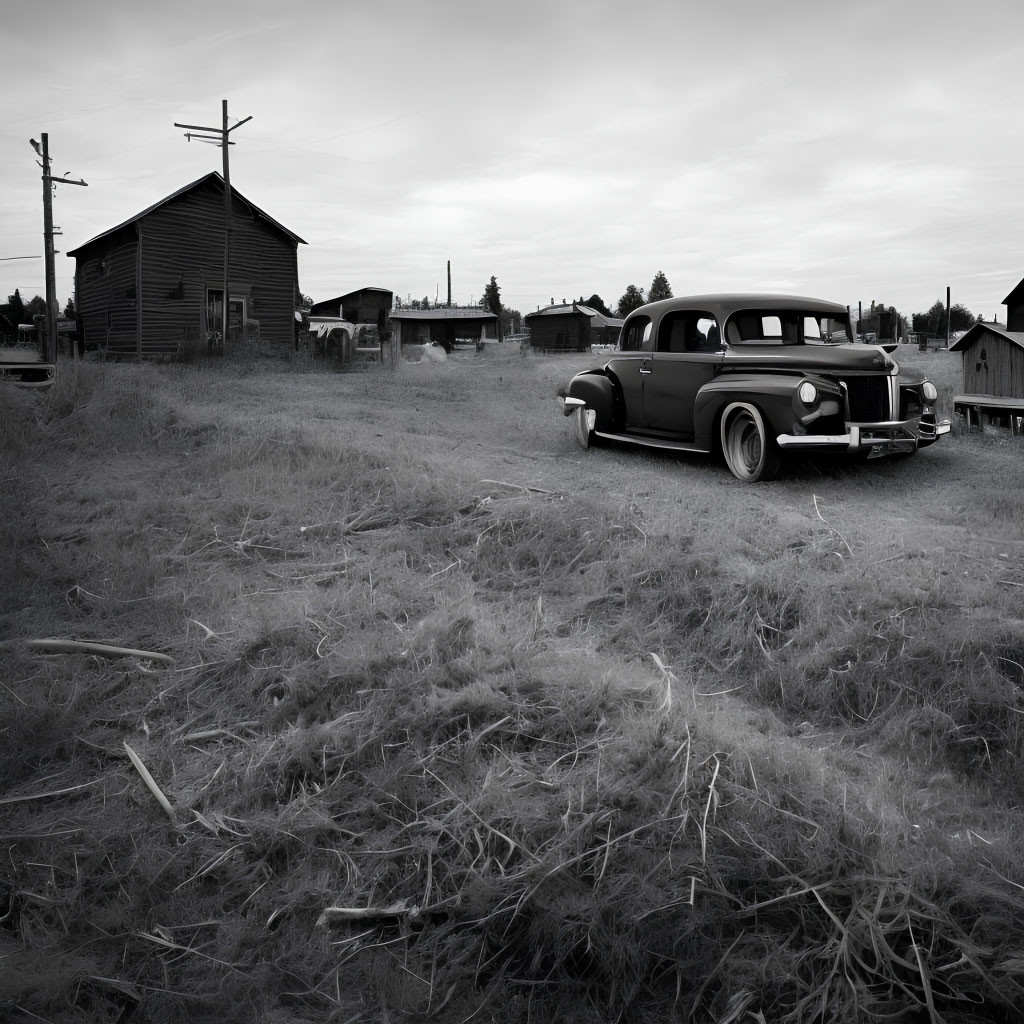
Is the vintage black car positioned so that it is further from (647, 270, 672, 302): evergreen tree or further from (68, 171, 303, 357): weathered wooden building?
(647, 270, 672, 302): evergreen tree

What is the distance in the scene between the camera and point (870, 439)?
27.0ft

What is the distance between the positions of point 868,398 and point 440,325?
44.4 meters

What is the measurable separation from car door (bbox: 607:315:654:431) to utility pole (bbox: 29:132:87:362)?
16.5 m

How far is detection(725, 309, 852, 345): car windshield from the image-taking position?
9.36 m

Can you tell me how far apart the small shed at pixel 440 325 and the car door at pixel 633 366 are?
130ft

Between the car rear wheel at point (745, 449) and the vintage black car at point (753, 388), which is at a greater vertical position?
the vintage black car at point (753, 388)

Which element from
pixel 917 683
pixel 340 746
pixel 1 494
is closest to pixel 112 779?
pixel 340 746

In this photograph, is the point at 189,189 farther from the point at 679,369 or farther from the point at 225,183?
the point at 679,369

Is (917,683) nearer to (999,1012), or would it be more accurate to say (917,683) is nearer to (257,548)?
(999,1012)

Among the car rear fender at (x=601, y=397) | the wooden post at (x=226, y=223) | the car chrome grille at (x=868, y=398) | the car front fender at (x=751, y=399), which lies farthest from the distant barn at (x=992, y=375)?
the wooden post at (x=226, y=223)

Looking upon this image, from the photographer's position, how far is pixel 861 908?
2.94m

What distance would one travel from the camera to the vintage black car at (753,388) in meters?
8.15

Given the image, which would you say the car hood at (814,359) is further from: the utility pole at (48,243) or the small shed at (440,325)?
the small shed at (440,325)

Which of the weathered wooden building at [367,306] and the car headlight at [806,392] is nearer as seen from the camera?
the car headlight at [806,392]
